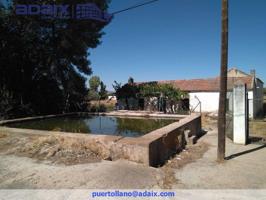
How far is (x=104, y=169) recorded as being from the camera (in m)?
5.77

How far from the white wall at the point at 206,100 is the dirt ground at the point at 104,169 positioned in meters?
16.7

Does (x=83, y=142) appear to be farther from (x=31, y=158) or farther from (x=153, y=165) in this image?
(x=153, y=165)

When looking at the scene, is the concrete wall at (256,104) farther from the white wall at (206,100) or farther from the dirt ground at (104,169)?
the dirt ground at (104,169)

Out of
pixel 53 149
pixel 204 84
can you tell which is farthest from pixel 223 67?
pixel 204 84

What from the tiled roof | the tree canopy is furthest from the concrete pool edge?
the tiled roof

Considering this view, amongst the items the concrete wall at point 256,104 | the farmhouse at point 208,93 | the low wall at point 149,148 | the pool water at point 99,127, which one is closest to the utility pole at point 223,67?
the low wall at point 149,148

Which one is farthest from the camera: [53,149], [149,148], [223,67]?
[53,149]

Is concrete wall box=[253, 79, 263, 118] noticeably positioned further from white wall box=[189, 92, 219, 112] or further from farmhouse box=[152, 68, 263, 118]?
white wall box=[189, 92, 219, 112]

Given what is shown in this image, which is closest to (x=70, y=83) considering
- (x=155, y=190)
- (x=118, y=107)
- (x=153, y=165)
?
(x=118, y=107)

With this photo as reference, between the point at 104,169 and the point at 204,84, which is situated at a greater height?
the point at 204,84

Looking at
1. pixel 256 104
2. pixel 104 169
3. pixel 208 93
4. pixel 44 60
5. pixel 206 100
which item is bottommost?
pixel 104 169

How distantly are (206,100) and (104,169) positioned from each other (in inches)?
829

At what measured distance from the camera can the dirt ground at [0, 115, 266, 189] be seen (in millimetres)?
5129

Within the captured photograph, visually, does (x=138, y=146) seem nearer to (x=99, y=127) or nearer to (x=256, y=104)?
(x=99, y=127)
